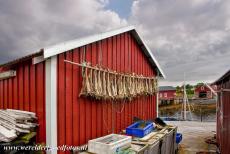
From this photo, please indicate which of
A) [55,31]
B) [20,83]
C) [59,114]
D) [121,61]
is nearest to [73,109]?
[59,114]

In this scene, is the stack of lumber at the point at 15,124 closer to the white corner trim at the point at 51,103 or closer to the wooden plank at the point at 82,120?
the white corner trim at the point at 51,103

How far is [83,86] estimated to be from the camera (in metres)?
5.21

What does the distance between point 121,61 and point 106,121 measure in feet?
7.26

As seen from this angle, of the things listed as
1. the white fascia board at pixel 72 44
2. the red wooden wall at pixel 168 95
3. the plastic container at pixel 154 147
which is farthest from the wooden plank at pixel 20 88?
the red wooden wall at pixel 168 95

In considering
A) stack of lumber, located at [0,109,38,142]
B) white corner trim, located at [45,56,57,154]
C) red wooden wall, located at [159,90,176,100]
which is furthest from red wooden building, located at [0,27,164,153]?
red wooden wall, located at [159,90,176,100]

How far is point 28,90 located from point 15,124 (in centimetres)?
92

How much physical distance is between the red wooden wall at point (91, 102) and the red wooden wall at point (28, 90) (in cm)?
40

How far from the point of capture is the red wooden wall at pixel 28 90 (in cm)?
464

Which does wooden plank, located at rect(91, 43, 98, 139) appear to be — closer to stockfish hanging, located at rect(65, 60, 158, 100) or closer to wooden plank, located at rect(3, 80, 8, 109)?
A: stockfish hanging, located at rect(65, 60, 158, 100)

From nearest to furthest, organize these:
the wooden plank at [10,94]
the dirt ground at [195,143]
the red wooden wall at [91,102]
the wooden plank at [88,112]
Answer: the red wooden wall at [91,102] < the wooden plank at [88,112] < the wooden plank at [10,94] < the dirt ground at [195,143]

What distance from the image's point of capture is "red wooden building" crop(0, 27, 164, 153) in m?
4.48

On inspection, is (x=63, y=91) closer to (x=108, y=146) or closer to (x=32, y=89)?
(x=32, y=89)

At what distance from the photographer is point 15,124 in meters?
4.35

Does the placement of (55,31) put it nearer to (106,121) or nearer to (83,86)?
(83,86)
